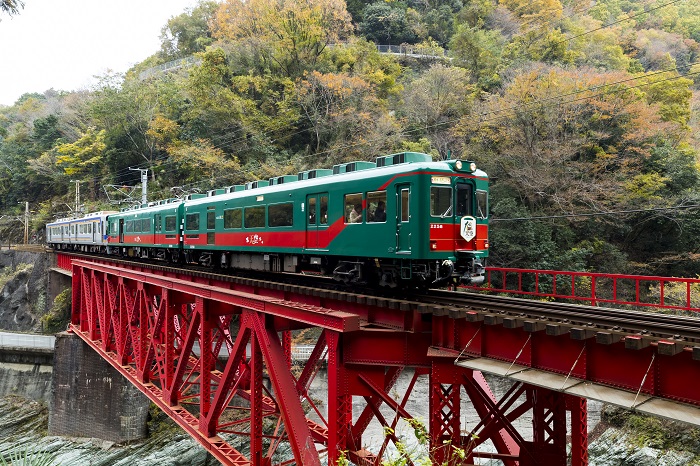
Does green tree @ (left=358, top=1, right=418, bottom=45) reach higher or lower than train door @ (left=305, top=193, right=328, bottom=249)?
higher

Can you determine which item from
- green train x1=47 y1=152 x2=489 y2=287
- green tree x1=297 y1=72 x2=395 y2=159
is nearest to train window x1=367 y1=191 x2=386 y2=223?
green train x1=47 y1=152 x2=489 y2=287

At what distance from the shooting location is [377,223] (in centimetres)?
1084

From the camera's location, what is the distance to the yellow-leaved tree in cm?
3919

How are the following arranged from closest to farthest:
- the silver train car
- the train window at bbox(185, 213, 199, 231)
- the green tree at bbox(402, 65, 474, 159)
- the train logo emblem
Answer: the train logo emblem
the train window at bbox(185, 213, 199, 231)
the silver train car
the green tree at bbox(402, 65, 474, 159)

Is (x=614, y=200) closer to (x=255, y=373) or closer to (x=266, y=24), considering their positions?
(x=255, y=373)

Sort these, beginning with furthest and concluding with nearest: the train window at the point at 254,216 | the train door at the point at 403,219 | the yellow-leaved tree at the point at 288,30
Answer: the yellow-leaved tree at the point at 288,30 → the train window at the point at 254,216 → the train door at the point at 403,219

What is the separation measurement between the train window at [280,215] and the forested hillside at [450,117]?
8.04 metres

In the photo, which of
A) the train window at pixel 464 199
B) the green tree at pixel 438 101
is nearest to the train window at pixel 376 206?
the train window at pixel 464 199

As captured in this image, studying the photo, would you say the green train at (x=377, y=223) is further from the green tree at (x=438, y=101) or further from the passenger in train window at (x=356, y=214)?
the green tree at (x=438, y=101)

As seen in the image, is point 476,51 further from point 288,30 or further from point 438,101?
point 288,30

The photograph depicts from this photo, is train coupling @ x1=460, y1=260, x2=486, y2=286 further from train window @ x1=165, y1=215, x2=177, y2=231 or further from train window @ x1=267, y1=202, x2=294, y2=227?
train window @ x1=165, y1=215, x2=177, y2=231

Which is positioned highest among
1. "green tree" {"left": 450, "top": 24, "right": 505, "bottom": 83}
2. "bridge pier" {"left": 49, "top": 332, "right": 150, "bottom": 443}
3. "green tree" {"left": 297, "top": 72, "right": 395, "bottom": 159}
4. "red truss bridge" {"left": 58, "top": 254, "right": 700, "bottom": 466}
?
"green tree" {"left": 450, "top": 24, "right": 505, "bottom": 83}

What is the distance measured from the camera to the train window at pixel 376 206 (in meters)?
10.8

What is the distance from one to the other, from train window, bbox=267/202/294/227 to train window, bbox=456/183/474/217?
4.98 metres
